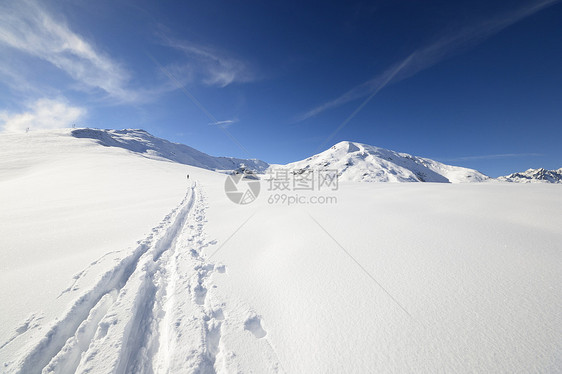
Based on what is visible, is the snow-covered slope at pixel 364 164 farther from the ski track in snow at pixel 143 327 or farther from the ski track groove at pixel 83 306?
the ski track in snow at pixel 143 327

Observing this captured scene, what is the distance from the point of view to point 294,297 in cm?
276

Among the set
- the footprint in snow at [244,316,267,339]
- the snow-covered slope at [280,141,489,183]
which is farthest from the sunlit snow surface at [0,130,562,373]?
the snow-covered slope at [280,141,489,183]

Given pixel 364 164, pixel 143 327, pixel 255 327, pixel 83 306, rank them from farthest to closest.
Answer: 1. pixel 364 164
2. pixel 83 306
3. pixel 143 327
4. pixel 255 327

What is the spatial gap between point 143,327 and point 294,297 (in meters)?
2.00

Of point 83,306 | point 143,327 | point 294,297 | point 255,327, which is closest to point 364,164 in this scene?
point 294,297

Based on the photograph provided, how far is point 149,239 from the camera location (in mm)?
5027

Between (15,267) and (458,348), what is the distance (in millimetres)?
6673

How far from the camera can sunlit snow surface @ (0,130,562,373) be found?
6.31 feet

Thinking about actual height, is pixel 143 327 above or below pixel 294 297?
below

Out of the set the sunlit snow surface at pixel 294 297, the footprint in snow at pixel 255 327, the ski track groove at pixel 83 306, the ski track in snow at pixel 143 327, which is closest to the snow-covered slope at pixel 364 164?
the sunlit snow surface at pixel 294 297

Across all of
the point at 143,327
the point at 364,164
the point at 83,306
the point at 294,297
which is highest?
the point at 364,164

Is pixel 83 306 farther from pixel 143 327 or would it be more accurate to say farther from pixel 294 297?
pixel 294 297

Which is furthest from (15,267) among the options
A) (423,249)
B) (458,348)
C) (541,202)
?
(541,202)

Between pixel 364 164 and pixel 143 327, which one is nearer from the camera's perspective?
pixel 143 327
